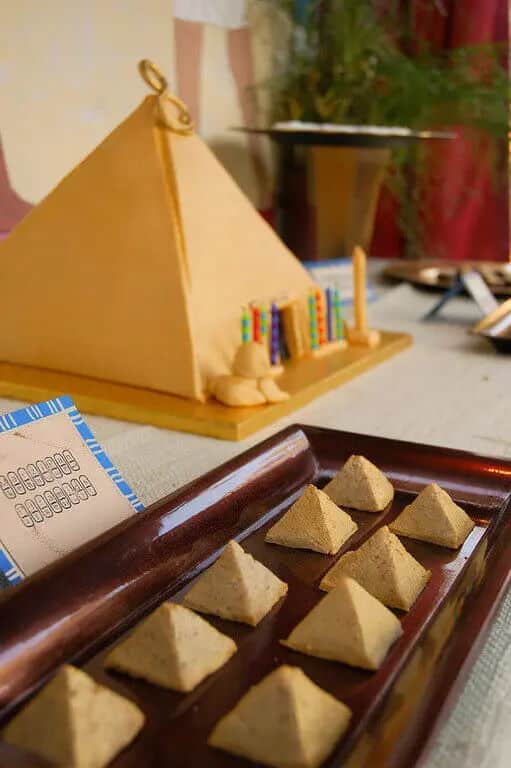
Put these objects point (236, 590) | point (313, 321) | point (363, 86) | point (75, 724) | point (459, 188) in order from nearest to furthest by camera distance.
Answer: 1. point (75, 724)
2. point (236, 590)
3. point (313, 321)
4. point (363, 86)
5. point (459, 188)

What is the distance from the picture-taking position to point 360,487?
0.61m

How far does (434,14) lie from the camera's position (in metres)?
1.94

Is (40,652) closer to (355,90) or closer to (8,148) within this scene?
(8,148)

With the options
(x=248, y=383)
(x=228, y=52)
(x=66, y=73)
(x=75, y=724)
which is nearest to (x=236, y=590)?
(x=75, y=724)

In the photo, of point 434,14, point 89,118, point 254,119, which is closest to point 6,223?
point 89,118

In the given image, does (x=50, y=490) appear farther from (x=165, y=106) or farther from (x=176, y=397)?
(x=165, y=106)

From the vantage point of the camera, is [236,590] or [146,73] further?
[146,73]

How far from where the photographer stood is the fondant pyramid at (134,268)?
2.87ft

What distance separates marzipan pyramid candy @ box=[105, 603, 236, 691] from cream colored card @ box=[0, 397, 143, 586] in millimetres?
103

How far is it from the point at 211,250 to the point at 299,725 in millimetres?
644

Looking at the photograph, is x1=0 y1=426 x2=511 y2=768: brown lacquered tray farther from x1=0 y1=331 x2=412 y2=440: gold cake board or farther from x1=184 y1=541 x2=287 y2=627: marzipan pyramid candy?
x1=0 y1=331 x2=412 y2=440: gold cake board

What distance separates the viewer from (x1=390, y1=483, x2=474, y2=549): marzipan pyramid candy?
1.81ft

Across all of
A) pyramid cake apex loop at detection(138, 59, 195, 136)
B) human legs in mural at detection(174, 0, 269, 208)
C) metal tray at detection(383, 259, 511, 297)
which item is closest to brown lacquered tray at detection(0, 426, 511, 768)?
pyramid cake apex loop at detection(138, 59, 195, 136)

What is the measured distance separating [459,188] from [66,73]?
1.13 metres
